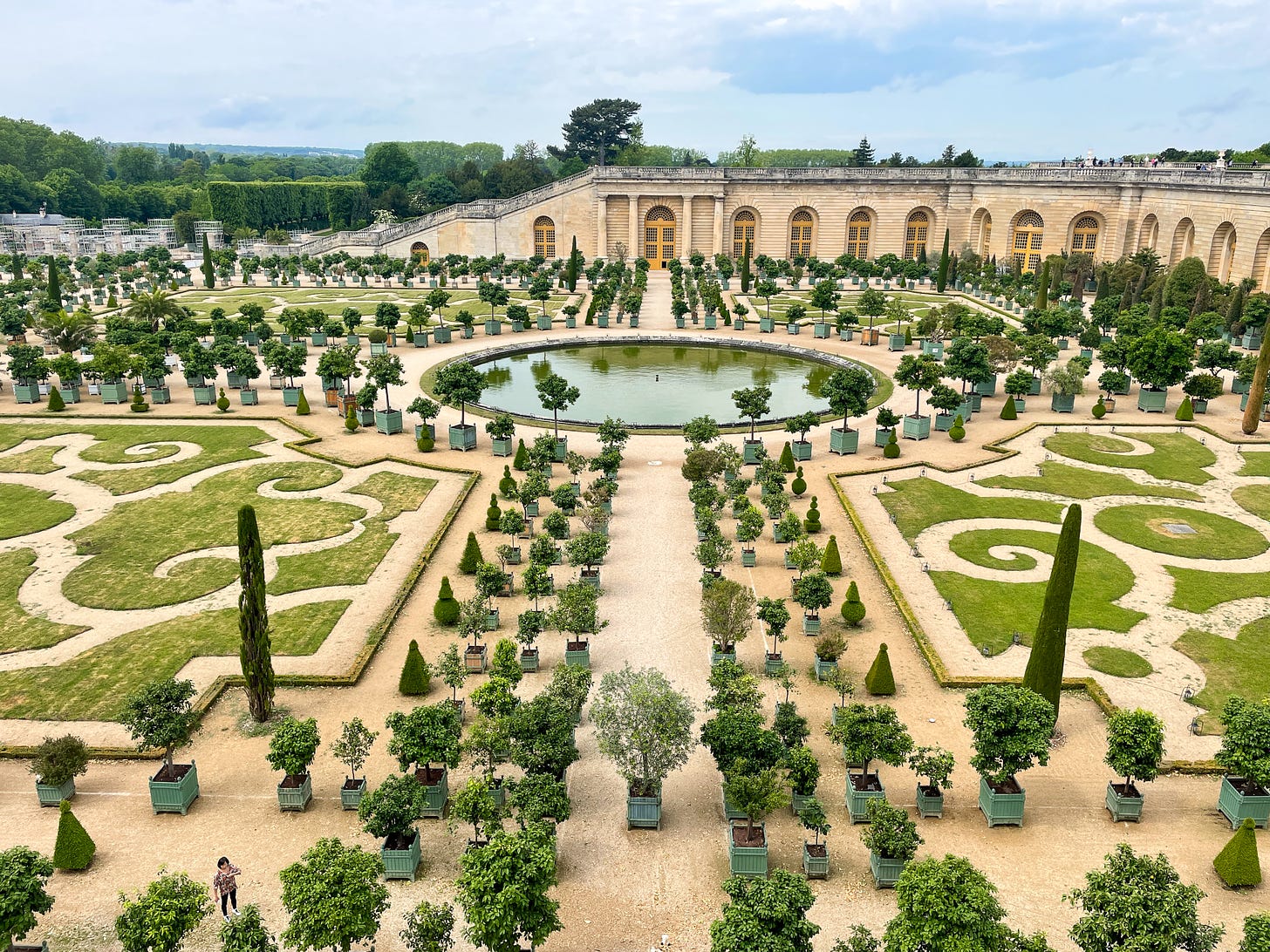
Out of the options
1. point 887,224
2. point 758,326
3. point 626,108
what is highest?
point 626,108

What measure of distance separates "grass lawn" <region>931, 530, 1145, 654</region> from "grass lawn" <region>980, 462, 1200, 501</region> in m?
5.92

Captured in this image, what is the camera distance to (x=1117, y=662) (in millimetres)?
29688

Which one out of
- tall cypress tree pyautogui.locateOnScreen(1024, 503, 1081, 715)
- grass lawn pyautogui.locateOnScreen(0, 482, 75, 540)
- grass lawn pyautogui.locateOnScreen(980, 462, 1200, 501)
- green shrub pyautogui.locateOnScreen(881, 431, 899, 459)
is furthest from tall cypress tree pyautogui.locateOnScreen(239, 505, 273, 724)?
grass lawn pyautogui.locateOnScreen(980, 462, 1200, 501)

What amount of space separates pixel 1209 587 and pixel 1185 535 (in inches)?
197

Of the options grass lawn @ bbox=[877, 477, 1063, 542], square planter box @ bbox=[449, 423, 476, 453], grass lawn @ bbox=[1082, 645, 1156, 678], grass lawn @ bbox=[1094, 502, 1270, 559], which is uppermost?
square planter box @ bbox=[449, 423, 476, 453]

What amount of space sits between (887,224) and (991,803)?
3770 inches

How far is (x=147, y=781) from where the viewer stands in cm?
2489

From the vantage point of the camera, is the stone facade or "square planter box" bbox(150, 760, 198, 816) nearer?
"square planter box" bbox(150, 760, 198, 816)

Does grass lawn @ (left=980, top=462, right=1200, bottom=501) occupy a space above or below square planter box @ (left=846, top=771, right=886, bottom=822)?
above

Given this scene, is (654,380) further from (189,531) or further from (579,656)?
(579,656)

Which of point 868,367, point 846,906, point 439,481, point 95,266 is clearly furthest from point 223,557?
point 95,266

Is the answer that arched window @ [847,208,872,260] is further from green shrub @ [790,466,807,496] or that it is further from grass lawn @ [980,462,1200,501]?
green shrub @ [790,466,807,496]

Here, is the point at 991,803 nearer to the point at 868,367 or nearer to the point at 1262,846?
the point at 1262,846

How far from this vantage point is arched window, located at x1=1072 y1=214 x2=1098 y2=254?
99.6 metres
